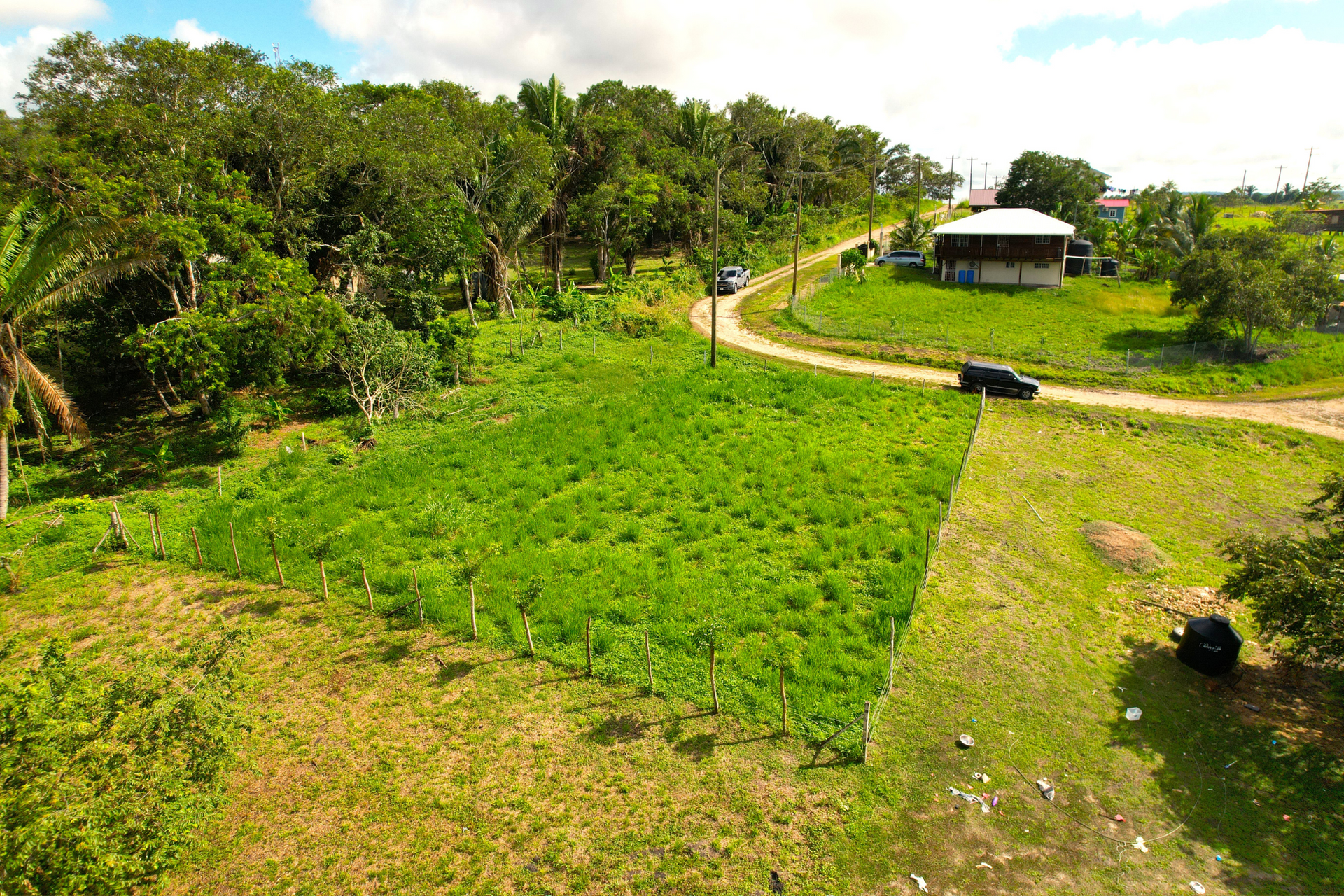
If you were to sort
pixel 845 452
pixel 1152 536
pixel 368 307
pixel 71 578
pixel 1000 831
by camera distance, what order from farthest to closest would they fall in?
pixel 368 307, pixel 845 452, pixel 1152 536, pixel 71 578, pixel 1000 831

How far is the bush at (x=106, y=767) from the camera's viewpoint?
8.46 metres

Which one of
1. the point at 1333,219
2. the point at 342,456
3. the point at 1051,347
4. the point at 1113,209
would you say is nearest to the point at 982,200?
the point at 1113,209

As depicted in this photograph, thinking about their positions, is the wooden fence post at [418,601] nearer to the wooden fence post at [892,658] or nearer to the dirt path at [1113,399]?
the wooden fence post at [892,658]

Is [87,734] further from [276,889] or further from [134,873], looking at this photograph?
[276,889]

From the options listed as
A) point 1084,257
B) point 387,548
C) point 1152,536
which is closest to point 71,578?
point 387,548

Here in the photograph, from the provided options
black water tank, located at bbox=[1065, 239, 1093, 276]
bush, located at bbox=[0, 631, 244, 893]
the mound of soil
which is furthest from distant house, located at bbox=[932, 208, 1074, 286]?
bush, located at bbox=[0, 631, 244, 893]

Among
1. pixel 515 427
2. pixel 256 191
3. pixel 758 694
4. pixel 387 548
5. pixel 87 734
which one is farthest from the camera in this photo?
pixel 256 191

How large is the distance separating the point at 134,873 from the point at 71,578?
1191 centimetres

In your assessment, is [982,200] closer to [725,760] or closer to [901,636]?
[901,636]

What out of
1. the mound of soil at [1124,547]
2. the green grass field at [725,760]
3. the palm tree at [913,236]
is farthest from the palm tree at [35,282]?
the palm tree at [913,236]

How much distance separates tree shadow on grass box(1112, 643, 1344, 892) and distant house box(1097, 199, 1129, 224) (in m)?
120

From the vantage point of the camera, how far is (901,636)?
16.0 m

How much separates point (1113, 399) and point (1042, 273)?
24949 mm

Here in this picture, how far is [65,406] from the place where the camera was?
20609mm
